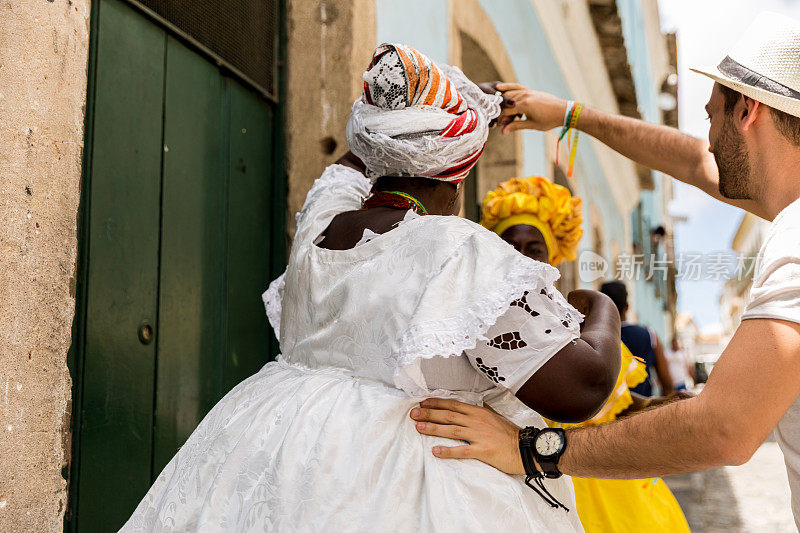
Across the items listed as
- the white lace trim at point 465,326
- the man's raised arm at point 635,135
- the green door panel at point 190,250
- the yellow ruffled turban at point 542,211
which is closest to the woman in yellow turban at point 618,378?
the yellow ruffled turban at point 542,211

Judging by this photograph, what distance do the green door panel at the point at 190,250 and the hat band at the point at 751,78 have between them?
5.95 feet

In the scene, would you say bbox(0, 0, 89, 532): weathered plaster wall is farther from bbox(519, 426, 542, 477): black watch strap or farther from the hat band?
the hat band

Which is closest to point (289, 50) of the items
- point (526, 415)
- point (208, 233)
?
point (208, 233)

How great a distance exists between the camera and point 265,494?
1.42 m

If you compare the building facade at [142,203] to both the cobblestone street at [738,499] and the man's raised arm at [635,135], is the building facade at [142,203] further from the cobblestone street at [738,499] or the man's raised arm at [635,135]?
the cobblestone street at [738,499]

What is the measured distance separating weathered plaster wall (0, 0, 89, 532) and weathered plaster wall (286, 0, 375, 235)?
4.57ft

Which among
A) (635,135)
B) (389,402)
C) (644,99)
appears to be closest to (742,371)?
(389,402)

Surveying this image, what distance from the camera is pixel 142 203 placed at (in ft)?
8.04

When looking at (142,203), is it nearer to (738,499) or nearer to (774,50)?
(774,50)

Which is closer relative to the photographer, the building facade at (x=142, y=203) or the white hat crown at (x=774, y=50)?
the white hat crown at (x=774, y=50)

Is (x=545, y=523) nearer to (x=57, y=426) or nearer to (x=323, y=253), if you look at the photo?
(x=323, y=253)

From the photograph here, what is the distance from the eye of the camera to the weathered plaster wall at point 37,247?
1677mm

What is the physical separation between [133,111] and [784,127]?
1.92 m

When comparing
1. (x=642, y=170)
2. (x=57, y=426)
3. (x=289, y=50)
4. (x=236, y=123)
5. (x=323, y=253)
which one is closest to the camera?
(x=323, y=253)
